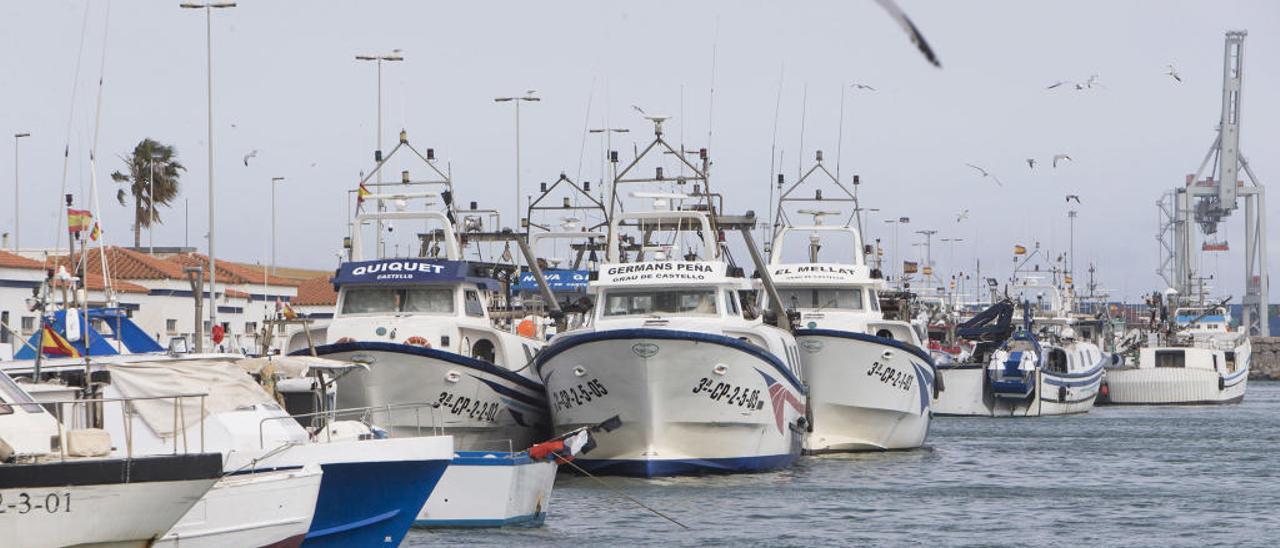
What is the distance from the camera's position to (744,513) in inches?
1178

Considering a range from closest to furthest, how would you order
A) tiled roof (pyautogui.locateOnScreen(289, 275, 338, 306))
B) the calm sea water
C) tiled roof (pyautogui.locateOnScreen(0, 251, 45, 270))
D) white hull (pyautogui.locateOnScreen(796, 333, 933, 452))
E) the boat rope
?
the calm sea water < the boat rope < white hull (pyautogui.locateOnScreen(796, 333, 933, 452)) < tiled roof (pyautogui.locateOnScreen(0, 251, 45, 270)) < tiled roof (pyautogui.locateOnScreen(289, 275, 338, 306))

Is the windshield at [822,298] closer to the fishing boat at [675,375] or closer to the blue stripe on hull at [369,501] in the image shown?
the fishing boat at [675,375]

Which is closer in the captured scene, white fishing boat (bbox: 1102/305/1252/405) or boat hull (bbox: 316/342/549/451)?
boat hull (bbox: 316/342/549/451)

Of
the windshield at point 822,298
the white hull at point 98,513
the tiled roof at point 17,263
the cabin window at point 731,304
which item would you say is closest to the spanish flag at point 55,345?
the white hull at point 98,513

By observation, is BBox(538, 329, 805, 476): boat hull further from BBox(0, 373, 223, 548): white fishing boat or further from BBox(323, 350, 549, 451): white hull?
BBox(0, 373, 223, 548): white fishing boat

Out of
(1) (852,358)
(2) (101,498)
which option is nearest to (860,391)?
(1) (852,358)

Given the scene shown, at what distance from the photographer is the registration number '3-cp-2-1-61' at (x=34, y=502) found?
17.1 m

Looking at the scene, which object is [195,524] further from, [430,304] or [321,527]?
[430,304]

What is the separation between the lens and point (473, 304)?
36.9 meters

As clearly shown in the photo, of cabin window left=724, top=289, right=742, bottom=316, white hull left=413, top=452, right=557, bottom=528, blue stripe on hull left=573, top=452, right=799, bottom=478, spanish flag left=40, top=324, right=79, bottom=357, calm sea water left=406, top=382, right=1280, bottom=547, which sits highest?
cabin window left=724, top=289, right=742, bottom=316

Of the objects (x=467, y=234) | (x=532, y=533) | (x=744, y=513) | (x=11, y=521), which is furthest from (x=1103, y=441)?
(x=11, y=521)

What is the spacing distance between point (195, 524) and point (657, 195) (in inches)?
765

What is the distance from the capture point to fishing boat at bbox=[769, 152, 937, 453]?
41281 millimetres

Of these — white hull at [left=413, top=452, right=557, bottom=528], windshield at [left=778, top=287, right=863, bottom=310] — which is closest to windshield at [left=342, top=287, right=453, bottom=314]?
white hull at [left=413, top=452, right=557, bottom=528]
